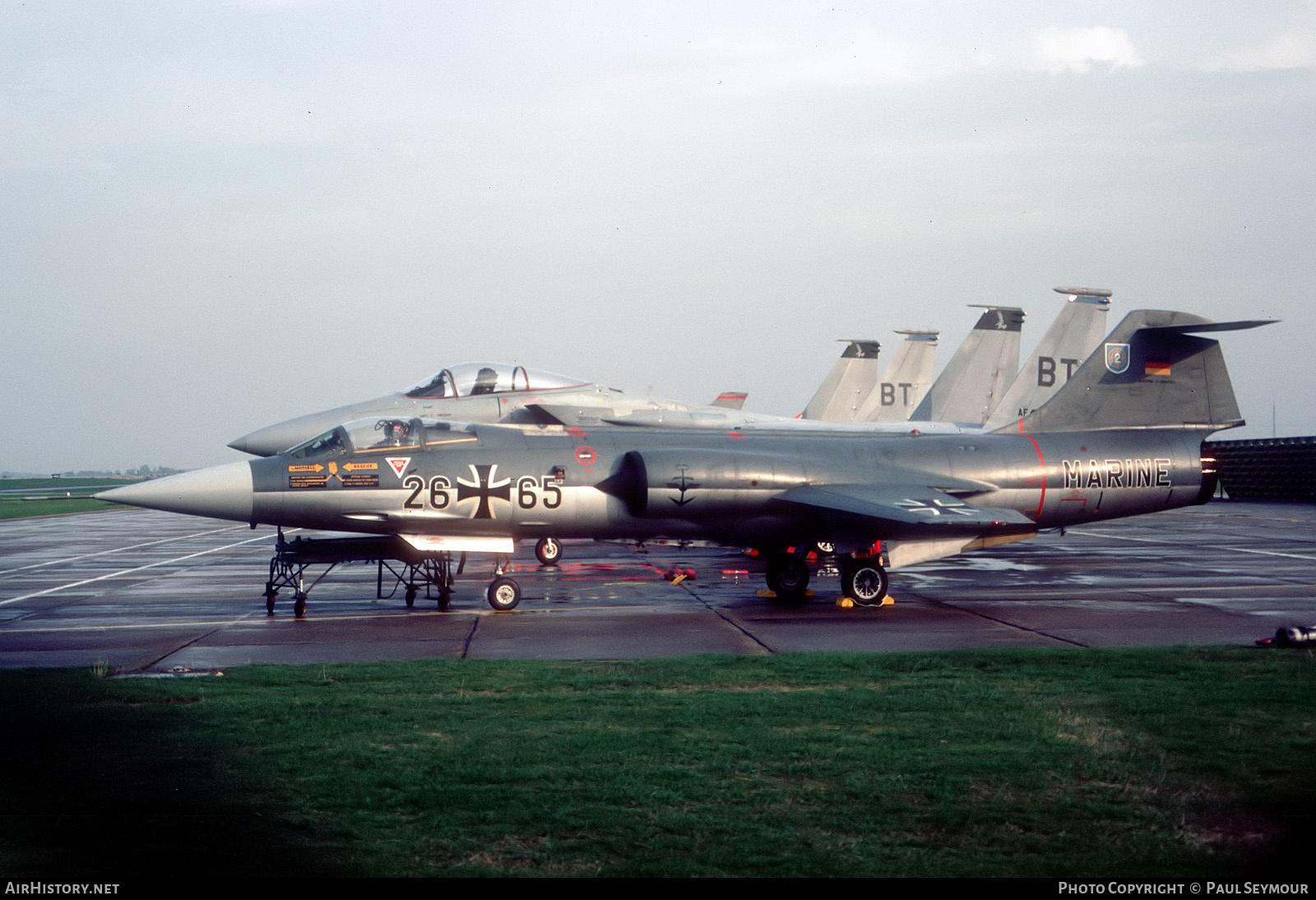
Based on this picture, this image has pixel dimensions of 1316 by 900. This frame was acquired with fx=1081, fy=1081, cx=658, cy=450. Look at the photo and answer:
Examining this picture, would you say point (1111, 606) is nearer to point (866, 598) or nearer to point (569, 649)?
point (866, 598)

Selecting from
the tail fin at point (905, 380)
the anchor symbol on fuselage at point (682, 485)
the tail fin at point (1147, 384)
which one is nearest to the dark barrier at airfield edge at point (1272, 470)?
the tail fin at point (905, 380)

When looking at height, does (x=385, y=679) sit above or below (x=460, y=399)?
below

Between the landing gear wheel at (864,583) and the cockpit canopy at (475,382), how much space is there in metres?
8.05

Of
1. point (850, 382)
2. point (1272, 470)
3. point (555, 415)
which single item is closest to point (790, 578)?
point (555, 415)

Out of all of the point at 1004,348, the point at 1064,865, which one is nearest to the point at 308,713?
the point at 1064,865

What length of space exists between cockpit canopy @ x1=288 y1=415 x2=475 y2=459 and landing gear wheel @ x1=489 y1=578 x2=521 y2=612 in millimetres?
2211

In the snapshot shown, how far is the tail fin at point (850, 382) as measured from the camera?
120ft

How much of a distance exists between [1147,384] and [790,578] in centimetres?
684

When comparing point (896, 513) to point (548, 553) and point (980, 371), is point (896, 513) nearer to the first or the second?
point (548, 553)

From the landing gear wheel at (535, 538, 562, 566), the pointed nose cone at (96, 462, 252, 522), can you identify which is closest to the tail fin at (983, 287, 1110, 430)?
the landing gear wheel at (535, 538, 562, 566)

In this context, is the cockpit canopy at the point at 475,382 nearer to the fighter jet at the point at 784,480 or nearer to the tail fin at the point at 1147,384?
the fighter jet at the point at 784,480

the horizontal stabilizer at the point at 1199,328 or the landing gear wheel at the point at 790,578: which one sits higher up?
the horizontal stabilizer at the point at 1199,328

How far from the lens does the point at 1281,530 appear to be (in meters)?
28.7

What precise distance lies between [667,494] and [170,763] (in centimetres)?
963
